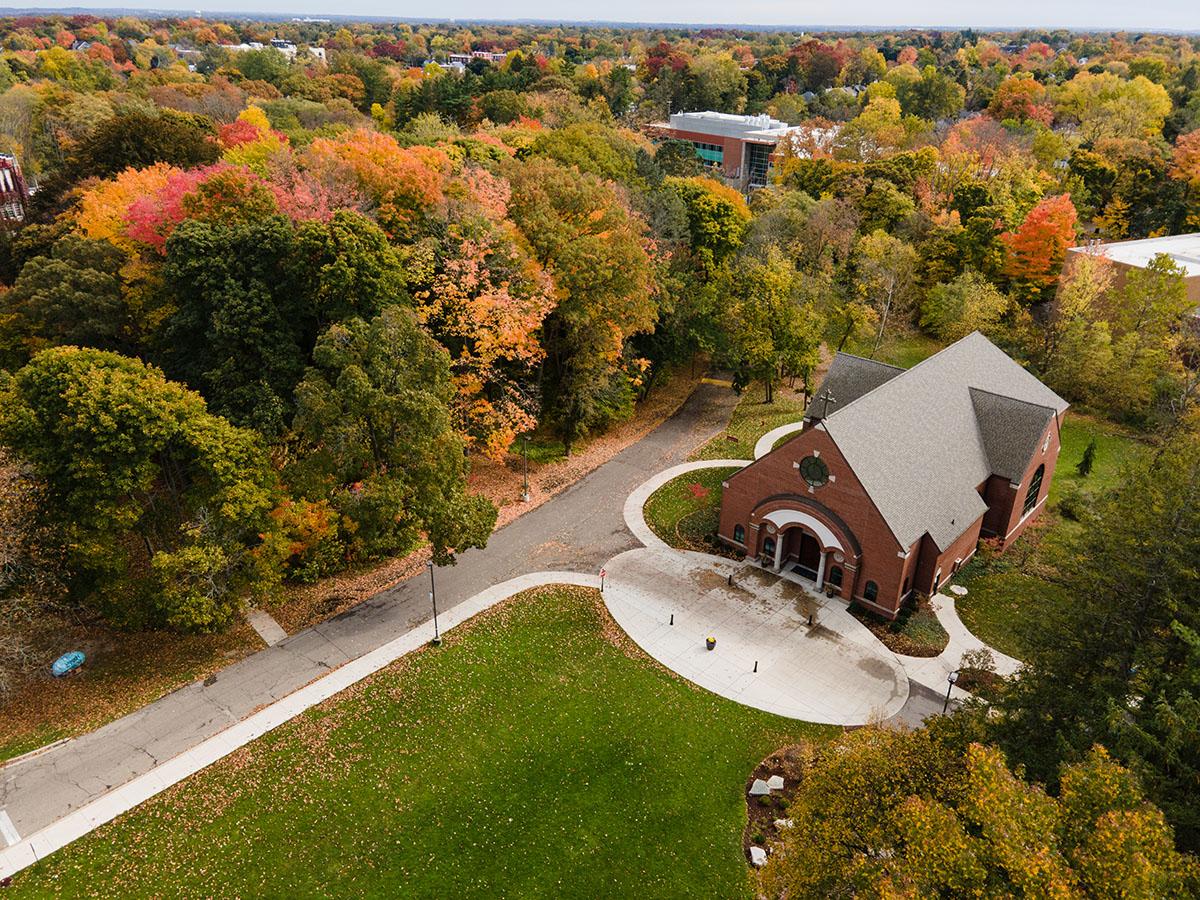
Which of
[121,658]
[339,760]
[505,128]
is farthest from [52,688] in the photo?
[505,128]

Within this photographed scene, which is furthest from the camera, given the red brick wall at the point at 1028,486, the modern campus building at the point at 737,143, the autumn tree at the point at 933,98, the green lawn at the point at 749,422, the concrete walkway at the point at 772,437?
the autumn tree at the point at 933,98

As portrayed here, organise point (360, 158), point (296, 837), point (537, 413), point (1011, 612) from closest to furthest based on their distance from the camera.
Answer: point (296, 837), point (1011, 612), point (360, 158), point (537, 413)

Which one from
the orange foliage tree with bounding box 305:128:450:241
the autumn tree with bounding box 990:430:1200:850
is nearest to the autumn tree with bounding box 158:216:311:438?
the orange foliage tree with bounding box 305:128:450:241

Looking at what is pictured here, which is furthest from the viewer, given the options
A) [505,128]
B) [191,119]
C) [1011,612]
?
[505,128]

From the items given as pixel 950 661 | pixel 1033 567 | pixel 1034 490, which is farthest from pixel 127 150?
pixel 1033 567

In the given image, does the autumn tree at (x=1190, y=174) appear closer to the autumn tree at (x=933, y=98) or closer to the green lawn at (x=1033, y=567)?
the green lawn at (x=1033, y=567)

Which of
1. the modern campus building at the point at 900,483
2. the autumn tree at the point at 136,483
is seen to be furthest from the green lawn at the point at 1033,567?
the autumn tree at the point at 136,483

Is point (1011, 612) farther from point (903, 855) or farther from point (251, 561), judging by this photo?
point (251, 561)
